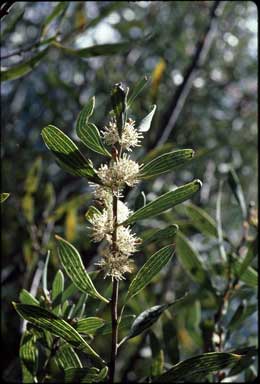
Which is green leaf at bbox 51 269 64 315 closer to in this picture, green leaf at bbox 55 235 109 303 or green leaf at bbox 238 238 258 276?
green leaf at bbox 55 235 109 303

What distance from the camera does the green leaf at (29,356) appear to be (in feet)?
1.98

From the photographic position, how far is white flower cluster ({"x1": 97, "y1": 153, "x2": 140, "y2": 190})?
488 millimetres

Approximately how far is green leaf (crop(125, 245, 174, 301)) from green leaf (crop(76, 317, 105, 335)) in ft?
0.13

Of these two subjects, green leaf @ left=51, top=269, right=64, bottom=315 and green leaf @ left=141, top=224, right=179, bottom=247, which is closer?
green leaf @ left=141, top=224, right=179, bottom=247

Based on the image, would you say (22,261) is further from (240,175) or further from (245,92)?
(245,92)

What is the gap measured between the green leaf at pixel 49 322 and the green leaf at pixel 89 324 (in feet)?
0.12

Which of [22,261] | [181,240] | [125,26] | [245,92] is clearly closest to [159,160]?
[181,240]

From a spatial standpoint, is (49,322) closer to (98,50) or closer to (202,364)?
(202,364)

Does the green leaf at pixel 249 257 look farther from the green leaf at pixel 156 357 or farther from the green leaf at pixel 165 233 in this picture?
the green leaf at pixel 165 233

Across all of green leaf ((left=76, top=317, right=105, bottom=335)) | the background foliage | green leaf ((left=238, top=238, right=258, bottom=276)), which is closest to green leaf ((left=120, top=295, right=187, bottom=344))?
green leaf ((left=76, top=317, right=105, bottom=335))

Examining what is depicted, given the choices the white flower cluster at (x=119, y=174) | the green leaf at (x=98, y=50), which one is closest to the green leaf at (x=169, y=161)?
the white flower cluster at (x=119, y=174)

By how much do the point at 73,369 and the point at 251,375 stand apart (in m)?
0.35

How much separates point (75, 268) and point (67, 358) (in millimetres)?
123

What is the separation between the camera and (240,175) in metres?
1.98
